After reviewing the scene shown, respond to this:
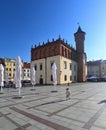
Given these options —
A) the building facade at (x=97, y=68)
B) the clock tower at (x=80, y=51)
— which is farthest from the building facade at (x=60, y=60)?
the building facade at (x=97, y=68)

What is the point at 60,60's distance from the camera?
43.8 m

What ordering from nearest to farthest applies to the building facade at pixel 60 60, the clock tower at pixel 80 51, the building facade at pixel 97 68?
the building facade at pixel 60 60 < the clock tower at pixel 80 51 < the building facade at pixel 97 68

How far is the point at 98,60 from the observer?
310ft

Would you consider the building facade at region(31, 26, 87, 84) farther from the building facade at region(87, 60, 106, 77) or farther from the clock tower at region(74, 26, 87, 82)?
the building facade at region(87, 60, 106, 77)

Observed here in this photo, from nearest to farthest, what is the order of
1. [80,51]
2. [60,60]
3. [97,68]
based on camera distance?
[60,60], [80,51], [97,68]

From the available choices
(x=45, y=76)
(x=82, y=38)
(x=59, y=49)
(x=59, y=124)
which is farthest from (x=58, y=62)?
(x=59, y=124)

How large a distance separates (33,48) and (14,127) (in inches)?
1882

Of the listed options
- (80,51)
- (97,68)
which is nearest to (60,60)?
(80,51)

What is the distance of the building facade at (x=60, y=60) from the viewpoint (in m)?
44.6

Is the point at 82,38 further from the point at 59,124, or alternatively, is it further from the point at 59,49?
the point at 59,124

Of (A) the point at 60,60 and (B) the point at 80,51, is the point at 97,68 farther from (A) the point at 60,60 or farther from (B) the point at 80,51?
(A) the point at 60,60

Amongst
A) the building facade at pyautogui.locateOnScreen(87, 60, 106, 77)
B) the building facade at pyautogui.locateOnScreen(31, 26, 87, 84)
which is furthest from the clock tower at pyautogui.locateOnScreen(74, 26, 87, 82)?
the building facade at pyautogui.locateOnScreen(87, 60, 106, 77)

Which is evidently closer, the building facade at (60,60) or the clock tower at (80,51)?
the building facade at (60,60)

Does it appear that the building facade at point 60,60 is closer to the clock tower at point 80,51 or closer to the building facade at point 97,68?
the clock tower at point 80,51
